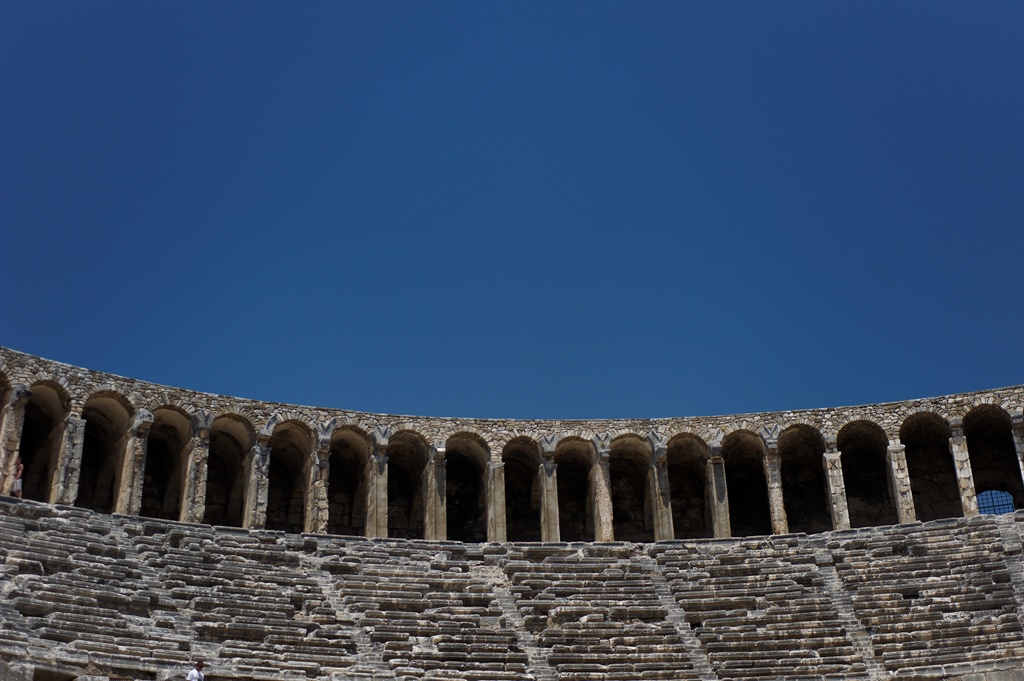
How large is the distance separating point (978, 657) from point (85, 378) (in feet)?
82.2

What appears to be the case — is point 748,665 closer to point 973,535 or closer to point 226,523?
point 973,535

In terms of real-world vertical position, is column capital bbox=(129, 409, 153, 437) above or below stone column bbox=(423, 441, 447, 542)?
above

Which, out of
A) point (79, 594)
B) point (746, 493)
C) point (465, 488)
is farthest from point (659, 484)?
point (79, 594)

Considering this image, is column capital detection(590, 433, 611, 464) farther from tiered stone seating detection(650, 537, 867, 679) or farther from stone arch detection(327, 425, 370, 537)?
stone arch detection(327, 425, 370, 537)

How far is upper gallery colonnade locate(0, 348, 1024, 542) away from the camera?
43.1m

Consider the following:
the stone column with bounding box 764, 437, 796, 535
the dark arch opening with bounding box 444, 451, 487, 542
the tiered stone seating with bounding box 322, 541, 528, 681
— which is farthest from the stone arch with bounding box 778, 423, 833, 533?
the tiered stone seating with bounding box 322, 541, 528, 681

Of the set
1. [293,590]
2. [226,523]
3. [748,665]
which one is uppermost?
[226,523]

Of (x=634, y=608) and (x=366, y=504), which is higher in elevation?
(x=366, y=504)

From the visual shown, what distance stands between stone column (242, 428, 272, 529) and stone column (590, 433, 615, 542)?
10121mm

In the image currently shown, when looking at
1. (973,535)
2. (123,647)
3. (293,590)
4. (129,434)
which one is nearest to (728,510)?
(973,535)

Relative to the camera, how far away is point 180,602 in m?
34.4

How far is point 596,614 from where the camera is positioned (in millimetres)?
36438

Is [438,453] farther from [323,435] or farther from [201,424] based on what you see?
[201,424]

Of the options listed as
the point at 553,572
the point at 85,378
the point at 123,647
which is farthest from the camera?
the point at 85,378
